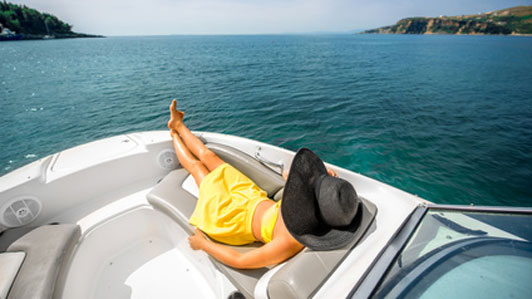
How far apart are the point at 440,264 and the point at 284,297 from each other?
851 mm

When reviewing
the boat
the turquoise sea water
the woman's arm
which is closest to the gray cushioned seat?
the boat

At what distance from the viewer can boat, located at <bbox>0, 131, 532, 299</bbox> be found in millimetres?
1138

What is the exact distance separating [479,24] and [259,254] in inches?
5599

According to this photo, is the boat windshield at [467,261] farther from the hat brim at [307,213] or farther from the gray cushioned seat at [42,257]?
the gray cushioned seat at [42,257]

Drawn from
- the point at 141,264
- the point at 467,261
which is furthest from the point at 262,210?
the point at 141,264

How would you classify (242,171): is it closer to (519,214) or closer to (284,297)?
(284,297)

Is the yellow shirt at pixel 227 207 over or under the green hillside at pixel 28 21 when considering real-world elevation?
under

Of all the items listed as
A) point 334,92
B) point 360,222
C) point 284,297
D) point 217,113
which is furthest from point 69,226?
point 334,92

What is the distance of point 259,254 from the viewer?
1568 mm

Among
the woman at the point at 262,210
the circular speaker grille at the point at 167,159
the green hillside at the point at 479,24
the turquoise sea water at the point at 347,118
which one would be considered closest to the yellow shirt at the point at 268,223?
the woman at the point at 262,210

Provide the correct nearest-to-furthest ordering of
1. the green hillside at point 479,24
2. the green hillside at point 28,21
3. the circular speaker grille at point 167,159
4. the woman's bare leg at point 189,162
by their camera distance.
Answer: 1. the woman's bare leg at point 189,162
2. the circular speaker grille at point 167,159
3. the green hillside at point 28,21
4. the green hillside at point 479,24

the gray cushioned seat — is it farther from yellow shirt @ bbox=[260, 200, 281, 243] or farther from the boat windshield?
the boat windshield

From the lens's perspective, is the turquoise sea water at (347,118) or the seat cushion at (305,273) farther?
the turquoise sea water at (347,118)

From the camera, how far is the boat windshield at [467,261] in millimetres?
1007
